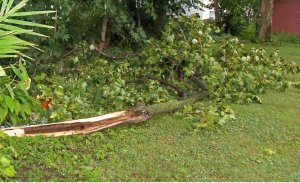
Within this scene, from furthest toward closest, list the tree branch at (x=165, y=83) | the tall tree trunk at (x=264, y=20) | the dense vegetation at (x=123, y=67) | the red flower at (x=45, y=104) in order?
1. the tall tree trunk at (x=264, y=20)
2. the tree branch at (x=165, y=83)
3. the dense vegetation at (x=123, y=67)
4. the red flower at (x=45, y=104)

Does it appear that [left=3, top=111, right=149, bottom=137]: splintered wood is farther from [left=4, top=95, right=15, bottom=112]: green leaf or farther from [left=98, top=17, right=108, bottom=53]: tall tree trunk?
[left=98, top=17, right=108, bottom=53]: tall tree trunk

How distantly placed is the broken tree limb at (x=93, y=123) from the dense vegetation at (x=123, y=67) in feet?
0.50

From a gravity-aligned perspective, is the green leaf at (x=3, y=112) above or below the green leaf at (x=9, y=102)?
below

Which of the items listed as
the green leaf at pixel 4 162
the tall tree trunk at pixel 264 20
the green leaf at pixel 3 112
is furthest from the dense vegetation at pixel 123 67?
the tall tree trunk at pixel 264 20

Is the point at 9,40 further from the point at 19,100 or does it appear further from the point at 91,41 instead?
the point at 91,41

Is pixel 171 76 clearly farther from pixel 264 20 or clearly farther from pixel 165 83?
pixel 264 20

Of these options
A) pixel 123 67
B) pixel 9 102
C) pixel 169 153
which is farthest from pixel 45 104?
pixel 123 67

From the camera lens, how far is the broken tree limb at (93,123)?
14.7ft

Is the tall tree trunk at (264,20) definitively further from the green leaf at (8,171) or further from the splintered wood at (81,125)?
the green leaf at (8,171)

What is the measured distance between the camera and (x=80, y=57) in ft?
25.0

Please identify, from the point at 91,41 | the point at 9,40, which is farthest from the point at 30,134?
the point at 91,41

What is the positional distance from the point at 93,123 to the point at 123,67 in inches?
104

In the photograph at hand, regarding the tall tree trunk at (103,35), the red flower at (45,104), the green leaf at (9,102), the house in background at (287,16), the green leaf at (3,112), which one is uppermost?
the tall tree trunk at (103,35)

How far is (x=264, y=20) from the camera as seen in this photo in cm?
1555
